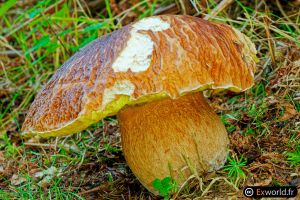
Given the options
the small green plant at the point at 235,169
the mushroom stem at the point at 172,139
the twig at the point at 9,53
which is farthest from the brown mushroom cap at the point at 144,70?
the twig at the point at 9,53

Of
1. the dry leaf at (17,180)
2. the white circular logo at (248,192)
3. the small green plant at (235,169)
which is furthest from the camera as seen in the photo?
the dry leaf at (17,180)

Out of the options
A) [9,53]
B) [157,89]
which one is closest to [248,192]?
[157,89]

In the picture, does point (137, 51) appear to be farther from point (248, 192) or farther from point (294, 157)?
point (294, 157)

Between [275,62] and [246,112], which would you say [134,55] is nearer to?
[246,112]

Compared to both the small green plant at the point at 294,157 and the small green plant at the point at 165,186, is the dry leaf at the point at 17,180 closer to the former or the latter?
the small green plant at the point at 165,186

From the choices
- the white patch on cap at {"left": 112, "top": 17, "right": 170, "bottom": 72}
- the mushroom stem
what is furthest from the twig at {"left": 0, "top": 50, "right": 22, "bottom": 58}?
the white patch on cap at {"left": 112, "top": 17, "right": 170, "bottom": 72}

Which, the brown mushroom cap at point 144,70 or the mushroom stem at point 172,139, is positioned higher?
the brown mushroom cap at point 144,70

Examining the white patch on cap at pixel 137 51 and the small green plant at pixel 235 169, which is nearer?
the white patch on cap at pixel 137 51

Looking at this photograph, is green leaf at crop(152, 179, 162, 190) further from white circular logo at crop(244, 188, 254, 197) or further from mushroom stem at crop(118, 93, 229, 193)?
white circular logo at crop(244, 188, 254, 197)
